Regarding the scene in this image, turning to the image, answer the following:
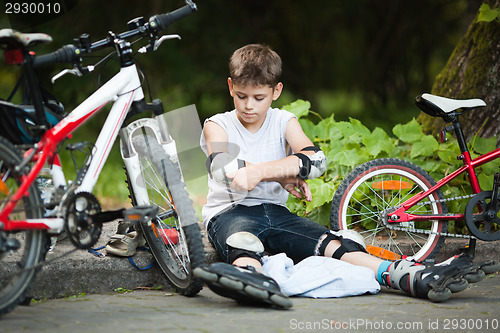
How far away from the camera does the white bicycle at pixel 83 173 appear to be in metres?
2.39

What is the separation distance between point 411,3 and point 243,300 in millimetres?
5529

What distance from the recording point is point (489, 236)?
3.28m

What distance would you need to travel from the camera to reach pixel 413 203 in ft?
11.2

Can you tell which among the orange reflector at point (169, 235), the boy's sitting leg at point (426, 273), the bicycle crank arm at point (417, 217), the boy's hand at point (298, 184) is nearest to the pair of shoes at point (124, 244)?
the orange reflector at point (169, 235)

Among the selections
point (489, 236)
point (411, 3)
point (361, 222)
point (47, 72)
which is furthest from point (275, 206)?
point (411, 3)

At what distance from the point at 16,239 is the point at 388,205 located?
2138 millimetres

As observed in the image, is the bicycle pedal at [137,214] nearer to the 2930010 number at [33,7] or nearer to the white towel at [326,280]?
the white towel at [326,280]

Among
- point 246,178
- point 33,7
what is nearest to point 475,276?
point 246,178

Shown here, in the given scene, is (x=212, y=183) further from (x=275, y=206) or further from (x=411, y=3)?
(x=411, y=3)

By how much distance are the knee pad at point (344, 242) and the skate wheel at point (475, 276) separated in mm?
574

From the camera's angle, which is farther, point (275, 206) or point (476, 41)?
point (476, 41)

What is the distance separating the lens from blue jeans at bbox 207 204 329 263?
10.3 feet

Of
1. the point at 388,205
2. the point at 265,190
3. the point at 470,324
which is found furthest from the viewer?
the point at 388,205

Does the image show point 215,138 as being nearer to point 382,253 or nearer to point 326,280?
point 326,280
